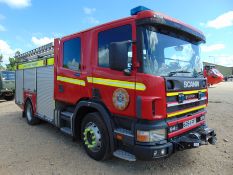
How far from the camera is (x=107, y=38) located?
4.63 m

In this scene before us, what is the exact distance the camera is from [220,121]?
8.38 m

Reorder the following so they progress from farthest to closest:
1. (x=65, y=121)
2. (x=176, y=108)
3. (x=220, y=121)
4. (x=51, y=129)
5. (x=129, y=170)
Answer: (x=220, y=121), (x=51, y=129), (x=65, y=121), (x=129, y=170), (x=176, y=108)

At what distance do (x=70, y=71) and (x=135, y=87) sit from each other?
7.09 ft

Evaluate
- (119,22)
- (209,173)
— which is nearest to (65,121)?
(119,22)

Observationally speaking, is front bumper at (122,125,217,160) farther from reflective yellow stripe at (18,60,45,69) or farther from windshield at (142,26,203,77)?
reflective yellow stripe at (18,60,45,69)

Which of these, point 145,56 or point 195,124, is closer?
point 145,56

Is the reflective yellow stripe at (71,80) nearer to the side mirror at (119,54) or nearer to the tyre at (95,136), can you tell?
the tyre at (95,136)

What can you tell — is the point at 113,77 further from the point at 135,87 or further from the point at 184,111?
the point at 184,111

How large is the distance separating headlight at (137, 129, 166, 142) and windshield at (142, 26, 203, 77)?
92cm

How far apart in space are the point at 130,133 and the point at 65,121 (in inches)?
95.5

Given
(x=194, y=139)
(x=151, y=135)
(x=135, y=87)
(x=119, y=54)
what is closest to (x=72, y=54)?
(x=119, y=54)

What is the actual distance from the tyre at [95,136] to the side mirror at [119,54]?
52.1 inches

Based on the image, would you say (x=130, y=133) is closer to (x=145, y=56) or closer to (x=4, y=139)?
(x=145, y=56)

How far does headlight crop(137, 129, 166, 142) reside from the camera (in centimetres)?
390
